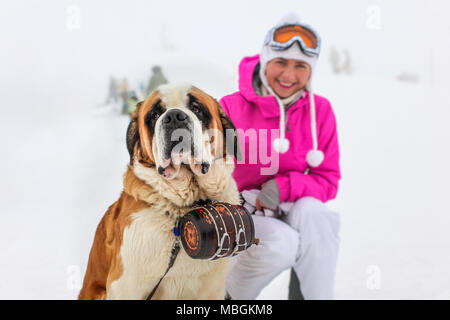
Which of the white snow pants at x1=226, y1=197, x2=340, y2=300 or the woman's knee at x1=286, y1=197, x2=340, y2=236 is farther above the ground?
the woman's knee at x1=286, y1=197, x2=340, y2=236

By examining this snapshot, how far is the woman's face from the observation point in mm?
1145

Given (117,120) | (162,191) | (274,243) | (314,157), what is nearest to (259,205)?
(274,243)

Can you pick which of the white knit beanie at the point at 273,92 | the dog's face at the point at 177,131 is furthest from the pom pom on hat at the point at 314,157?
the dog's face at the point at 177,131

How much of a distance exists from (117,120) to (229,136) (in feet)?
1.19

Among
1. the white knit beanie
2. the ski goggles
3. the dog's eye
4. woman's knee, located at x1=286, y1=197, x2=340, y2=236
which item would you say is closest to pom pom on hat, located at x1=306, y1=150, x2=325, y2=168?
the white knit beanie

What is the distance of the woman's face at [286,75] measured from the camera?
1.14m

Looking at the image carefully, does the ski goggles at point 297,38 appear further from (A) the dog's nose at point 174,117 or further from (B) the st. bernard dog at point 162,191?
(A) the dog's nose at point 174,117

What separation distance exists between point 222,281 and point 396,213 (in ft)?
4.33

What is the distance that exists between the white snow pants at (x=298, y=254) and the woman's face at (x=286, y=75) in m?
0.36

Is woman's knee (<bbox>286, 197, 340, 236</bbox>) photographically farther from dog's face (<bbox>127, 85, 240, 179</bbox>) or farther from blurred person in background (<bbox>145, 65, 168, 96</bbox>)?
blurred person in background (<bbox>145, 65, 168, 96</bbox>)

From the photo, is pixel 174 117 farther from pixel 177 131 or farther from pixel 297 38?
pixel 297 38

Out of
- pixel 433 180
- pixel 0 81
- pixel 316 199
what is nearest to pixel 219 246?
pixel 316 199

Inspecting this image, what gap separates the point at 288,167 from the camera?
1.20 meters

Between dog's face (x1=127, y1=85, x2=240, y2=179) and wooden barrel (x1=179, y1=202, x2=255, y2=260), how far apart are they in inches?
3.9
